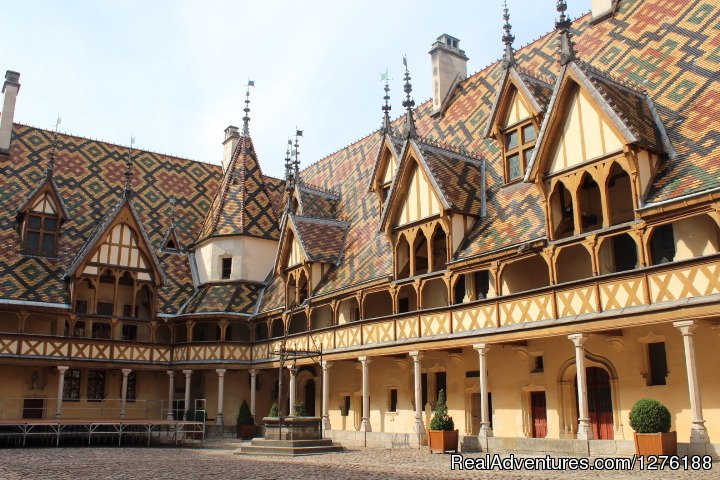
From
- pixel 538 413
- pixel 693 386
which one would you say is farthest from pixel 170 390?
pixel 693 386

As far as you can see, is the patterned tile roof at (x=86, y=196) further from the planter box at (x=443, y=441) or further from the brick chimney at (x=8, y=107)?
the planter box at (x=443, y=441)

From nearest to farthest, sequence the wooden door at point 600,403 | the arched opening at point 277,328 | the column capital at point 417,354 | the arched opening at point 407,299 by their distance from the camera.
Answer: the wooden door at point 600,403 → the column capital at point 417,354 → the arched opening at point 407,299 → the arched opening at point 277,328

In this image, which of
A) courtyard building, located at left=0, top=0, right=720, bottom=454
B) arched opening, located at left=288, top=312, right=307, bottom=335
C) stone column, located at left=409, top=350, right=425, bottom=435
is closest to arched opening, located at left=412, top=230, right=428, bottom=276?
courtyard building, located at left=0, top=0, right=720, bottom=454

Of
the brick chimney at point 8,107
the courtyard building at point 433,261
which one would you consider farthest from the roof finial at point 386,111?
the brick chimney at point 8,107

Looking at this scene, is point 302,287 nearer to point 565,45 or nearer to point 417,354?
point 417,354

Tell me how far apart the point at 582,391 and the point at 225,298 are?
65.3 ft

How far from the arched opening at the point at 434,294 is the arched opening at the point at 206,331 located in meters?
13.1

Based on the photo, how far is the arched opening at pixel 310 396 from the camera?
104ft

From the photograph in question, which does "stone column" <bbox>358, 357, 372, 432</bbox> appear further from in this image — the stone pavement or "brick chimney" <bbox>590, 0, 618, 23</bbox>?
"brick chimney" <bbox>590, 0, 618, 23</bbox>

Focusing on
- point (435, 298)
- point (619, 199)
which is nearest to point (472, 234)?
point (435, 298)

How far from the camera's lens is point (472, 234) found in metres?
22.1

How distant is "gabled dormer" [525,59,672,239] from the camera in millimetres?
17234

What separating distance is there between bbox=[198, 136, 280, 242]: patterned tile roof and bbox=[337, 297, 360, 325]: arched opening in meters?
8.32

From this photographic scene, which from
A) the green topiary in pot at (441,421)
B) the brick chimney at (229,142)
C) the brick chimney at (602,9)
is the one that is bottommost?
the green topiary in pot at (441,421)
